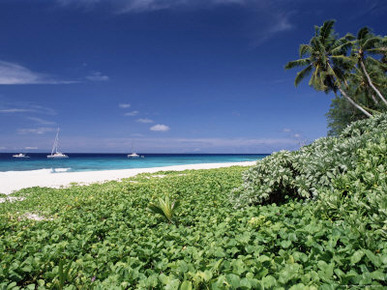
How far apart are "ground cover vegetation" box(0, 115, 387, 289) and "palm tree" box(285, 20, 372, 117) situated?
971 inches

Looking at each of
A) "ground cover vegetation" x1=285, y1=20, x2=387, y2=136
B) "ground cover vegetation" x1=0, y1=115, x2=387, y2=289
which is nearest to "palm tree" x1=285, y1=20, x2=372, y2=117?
"ground cover vegetation" x1=285, y1=20, x2=387, y2=136

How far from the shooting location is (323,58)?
2680cm

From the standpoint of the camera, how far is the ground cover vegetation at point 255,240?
256cm

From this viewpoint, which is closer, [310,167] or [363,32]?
[310,167]

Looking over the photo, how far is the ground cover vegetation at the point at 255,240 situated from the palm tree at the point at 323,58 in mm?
24675

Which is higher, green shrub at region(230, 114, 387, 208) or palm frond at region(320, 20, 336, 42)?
palm frond at region(320, 20, 336, 42)

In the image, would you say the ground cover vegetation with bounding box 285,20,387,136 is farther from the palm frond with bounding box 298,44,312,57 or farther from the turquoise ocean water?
the turquoise ocean water

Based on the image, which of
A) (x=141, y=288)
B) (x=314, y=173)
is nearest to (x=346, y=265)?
(x=141, y=288)

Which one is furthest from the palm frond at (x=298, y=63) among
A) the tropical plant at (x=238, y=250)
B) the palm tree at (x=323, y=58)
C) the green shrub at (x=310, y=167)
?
the tropical plant at (x=238, y=250)

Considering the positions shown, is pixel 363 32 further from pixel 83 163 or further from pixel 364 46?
pixel 83 163

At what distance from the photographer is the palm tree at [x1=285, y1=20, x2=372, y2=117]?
2694 cm

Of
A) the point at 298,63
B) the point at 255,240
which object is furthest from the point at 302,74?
the point at 255,240

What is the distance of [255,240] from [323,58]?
96.9ft

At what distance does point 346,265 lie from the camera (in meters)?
2.56
